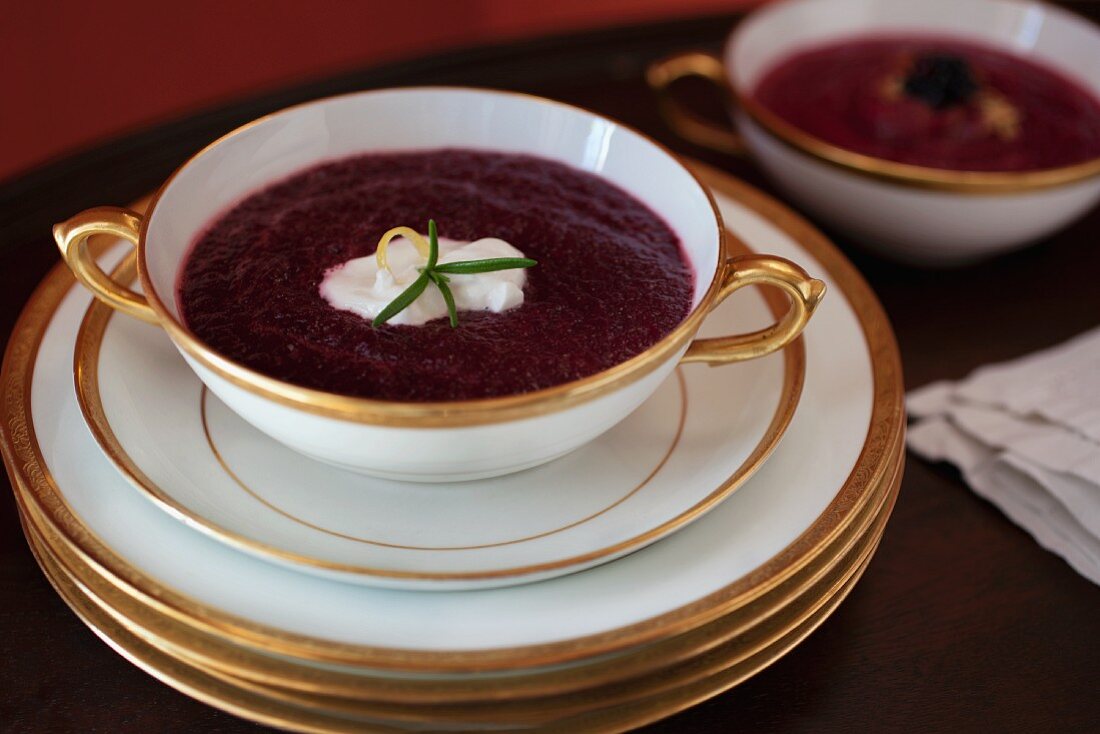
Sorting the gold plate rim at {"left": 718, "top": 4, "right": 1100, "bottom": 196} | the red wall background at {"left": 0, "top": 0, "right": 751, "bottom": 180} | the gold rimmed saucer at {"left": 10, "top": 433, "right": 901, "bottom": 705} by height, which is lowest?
the red wall background at {"left": 0, "top": 0, "right": 751, "bottom": 180}

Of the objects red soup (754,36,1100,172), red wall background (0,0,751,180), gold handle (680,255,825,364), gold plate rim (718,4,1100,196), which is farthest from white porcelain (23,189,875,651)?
red wall background (0,0,751,180)

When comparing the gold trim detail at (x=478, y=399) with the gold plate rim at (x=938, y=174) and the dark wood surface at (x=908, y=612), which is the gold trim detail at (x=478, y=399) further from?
the gold plate rim at (x=938, y=174)

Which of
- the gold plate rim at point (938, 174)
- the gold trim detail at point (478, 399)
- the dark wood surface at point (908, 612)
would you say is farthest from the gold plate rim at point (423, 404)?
the gold plate rim at point (938, 174)

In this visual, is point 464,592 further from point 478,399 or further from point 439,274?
point 439,274

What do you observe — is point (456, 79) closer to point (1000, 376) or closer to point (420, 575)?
point (1000, 376)

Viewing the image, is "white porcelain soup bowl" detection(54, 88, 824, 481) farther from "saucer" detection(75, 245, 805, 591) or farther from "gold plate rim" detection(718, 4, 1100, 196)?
"gold plate rim" detection(718, 4, 1100, 196)

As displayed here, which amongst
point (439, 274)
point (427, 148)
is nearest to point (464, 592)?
point (439, 274)
